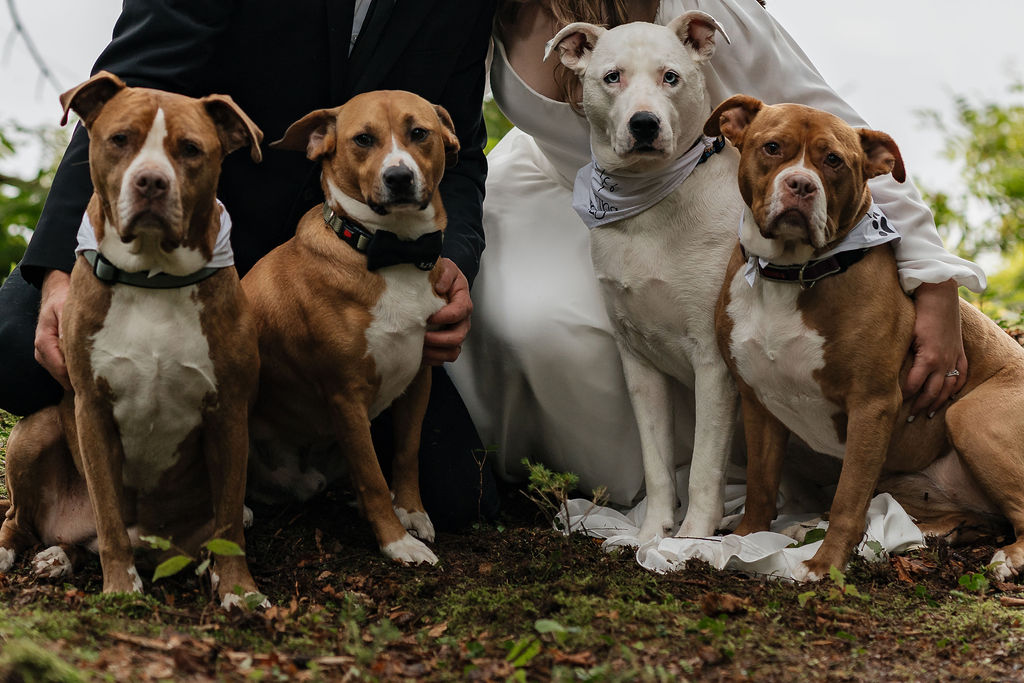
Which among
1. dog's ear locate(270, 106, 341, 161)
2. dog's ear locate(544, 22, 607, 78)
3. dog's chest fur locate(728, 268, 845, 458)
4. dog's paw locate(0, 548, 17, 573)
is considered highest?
dog's ear locate(544, 22, 607, 78)

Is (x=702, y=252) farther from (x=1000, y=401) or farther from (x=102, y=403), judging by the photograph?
(x=102, y=403)

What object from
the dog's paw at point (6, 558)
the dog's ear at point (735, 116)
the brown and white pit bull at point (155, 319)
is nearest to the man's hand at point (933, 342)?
the dog's ear at point (735, 116)

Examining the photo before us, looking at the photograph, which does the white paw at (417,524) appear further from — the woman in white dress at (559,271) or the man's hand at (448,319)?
the woman in white dress at (559,271)

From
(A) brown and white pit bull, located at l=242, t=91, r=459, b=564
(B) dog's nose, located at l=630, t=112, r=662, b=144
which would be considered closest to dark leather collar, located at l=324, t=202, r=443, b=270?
(A) brown and white pit bull, located at l=242, t=91, r=459, b=564

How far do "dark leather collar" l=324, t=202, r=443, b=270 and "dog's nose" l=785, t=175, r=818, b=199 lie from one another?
1221mm

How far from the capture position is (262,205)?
4148 mm

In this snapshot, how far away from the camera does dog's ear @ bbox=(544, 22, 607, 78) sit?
156 inches

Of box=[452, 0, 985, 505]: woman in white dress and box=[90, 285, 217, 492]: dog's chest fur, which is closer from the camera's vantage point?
box=[90, 285, 217, 492]: dog's chest fur

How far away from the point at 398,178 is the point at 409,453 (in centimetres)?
110

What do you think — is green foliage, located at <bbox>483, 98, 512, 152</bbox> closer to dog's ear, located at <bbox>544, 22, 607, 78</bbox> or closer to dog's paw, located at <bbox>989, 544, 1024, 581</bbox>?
dog's ear, located at <bbox>544, 22, 607, 78</bbox>

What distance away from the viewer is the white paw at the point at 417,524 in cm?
387

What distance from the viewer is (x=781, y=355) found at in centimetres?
355

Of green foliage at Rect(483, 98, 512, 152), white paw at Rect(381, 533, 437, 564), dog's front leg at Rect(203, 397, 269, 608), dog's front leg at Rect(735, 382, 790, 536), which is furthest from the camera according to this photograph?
green foliage at Rect(483, 98, 512, 152)

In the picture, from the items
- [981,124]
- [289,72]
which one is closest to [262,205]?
[289,72]
